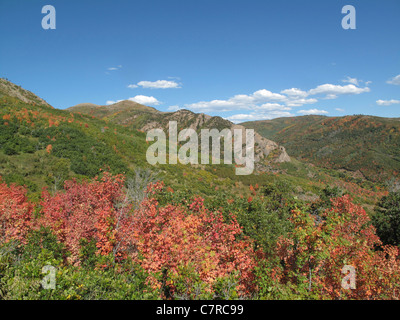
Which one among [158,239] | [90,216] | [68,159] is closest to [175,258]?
[158,239]

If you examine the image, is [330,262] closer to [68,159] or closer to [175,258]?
[175,258]

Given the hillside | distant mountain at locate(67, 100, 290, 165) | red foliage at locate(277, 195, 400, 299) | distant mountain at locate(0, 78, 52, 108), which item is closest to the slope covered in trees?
red foliage at locate(277, 195, 400, 299)

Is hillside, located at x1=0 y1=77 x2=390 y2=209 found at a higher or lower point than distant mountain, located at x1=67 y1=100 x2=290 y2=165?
lower

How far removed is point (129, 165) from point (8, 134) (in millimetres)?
23004

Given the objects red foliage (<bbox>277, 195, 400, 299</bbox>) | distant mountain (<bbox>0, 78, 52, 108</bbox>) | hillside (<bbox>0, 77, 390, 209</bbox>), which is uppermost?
distant mountain (<bbox>0, 78, 52, 108</bbox>)

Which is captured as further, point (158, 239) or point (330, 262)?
point (158, 239)

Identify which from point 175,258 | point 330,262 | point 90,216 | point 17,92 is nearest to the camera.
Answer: point 175,258

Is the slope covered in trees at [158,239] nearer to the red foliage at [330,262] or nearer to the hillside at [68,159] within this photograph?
the red foliage at [330,262]

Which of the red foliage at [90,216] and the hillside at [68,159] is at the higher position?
the hillside at [68,159]

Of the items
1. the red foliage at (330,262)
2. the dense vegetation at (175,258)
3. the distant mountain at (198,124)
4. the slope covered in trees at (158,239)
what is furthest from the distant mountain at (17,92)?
the red foliage at (330,262)

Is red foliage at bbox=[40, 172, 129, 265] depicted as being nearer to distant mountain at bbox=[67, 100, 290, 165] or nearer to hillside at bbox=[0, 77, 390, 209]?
hillside at bbox=[0, 77, 390, 209]
